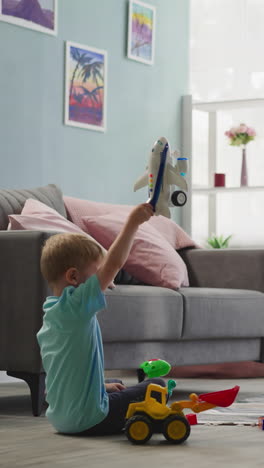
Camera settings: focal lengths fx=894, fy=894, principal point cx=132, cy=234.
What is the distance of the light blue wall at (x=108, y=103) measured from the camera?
437 cm

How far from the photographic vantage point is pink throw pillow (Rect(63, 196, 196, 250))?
3852 millimetres

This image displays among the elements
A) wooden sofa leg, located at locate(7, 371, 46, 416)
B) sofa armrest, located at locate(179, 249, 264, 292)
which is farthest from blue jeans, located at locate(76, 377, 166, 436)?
sofa armrest, located at locate(179, 249, 264, 292)

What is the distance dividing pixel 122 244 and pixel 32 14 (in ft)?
8.43

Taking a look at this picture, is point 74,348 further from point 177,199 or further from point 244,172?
point 244,172

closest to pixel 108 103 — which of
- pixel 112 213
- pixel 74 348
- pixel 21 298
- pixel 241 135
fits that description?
pixel 241 135

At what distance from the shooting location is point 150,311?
10.7ft

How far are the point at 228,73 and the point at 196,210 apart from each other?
3.02 ft

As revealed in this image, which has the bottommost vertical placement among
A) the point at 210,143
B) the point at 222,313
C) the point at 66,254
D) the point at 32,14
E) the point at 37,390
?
the point at 37,390

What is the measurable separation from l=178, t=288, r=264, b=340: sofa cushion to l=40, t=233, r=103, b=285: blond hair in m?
1.20

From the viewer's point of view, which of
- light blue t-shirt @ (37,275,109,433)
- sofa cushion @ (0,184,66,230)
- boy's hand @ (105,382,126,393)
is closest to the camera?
light blue t-shirt @ (37,275,109,433)

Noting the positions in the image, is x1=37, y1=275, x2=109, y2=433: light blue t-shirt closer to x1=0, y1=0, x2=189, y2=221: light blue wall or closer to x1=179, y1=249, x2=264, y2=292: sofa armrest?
x1=179, y1=249, x2=264, y2=292: sofa armrest

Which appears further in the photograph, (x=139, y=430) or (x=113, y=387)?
(x=113, y=387)

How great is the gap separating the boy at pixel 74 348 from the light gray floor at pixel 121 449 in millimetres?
61

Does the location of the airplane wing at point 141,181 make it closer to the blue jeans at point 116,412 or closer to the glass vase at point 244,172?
the blue jeans at point 116,412
